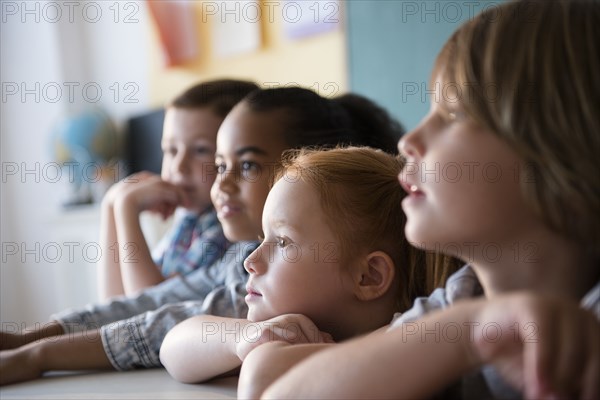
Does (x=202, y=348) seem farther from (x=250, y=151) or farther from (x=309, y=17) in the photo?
(x=309, y=17)

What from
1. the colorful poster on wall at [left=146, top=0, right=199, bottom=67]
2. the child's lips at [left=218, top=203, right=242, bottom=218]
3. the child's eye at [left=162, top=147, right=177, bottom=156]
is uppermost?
the colorful poster on wall at [left=146, top=0, right=199, bottom=67]

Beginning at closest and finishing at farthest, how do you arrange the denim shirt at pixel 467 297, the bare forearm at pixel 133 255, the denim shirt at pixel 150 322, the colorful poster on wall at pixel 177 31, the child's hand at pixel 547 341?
1. the child's hand at pixel 547 341
2. the denim shirt at pixel 467 297
3. the denim shirt at pixel 150 322
4. the bare forearm at pixel 133 255
5. the colorful poster on wall at pixel 177 31

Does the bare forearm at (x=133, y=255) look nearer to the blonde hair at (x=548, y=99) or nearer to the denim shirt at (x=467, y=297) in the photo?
the denim shirt at (x=467, y=297)

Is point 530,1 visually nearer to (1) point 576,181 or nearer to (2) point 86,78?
(1) point 576,181

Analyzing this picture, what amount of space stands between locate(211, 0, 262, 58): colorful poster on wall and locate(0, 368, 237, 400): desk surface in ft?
5.48

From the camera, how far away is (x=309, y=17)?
2189 millimetres

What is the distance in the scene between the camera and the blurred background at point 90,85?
2357mm

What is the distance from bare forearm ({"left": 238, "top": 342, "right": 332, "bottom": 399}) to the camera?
65 centimetres

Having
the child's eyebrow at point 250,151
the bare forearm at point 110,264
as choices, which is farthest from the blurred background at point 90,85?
the child's eyebrow at point 250,151

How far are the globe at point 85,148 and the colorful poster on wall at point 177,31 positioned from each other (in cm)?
41

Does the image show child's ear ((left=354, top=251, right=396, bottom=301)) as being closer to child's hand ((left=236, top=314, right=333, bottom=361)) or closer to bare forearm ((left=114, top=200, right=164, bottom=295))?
child's hand ((left=236, top=314, right=333, bottom=361))

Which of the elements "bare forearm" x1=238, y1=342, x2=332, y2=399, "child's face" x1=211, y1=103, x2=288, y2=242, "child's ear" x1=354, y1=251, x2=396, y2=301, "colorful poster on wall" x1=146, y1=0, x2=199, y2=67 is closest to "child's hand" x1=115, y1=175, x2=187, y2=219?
"child's face" x1=211, y1=103, x2=288, y2=242

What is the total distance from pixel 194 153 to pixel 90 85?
6.57 feet

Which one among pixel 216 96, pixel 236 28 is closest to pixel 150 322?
pixel 216 96
